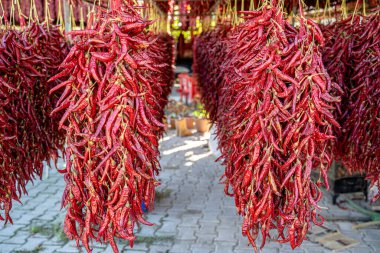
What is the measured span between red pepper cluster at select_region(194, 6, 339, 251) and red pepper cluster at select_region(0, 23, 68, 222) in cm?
111

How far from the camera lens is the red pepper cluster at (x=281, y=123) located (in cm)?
170

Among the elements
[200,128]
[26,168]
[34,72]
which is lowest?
[200,128]

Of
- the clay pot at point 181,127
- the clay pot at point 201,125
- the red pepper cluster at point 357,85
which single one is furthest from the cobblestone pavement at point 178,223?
the clay pot at point 201,125

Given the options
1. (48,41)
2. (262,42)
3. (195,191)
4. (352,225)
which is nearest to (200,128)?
(195,191)

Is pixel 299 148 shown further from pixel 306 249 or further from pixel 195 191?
pixel 195 191

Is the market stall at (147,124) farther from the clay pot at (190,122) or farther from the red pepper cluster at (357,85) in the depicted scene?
the clay pot at (190,122)

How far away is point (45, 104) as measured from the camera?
253cm

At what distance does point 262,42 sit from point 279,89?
23cm

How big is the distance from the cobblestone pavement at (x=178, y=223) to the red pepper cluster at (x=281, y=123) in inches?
93.7

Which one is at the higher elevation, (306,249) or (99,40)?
(99,40)

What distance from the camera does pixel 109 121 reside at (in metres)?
1.58

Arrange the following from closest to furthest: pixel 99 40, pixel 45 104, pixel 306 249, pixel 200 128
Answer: pixel 99 40, pixel 45 104, pixel 306 249, pixel 200 128

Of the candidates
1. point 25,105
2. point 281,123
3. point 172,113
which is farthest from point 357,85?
point 172,113

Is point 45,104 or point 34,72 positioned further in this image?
point 45,104
